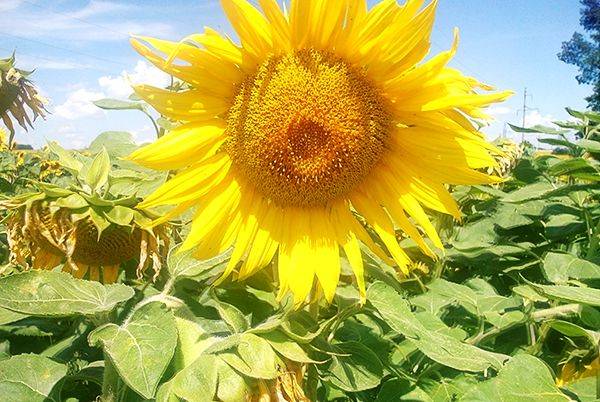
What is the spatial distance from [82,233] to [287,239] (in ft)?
1.62

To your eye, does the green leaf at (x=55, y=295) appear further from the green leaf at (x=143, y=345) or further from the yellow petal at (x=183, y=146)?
the yellow petal at (x=183, y=146)

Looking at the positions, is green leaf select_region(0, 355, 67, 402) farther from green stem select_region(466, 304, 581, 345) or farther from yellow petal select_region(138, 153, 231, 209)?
green stem select_region(466, 304, 581, 345)

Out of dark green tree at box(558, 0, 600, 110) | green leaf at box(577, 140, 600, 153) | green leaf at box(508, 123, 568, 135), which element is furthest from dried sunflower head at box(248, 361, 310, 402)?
dark green tree at box(558, 0, 600, 110)

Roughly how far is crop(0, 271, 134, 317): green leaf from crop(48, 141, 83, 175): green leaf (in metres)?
0.49

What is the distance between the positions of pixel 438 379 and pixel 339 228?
1.23 feet

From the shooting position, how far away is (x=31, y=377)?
124 cm

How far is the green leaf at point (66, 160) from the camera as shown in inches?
63.1

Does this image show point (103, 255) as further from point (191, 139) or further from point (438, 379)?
point (438, 379)

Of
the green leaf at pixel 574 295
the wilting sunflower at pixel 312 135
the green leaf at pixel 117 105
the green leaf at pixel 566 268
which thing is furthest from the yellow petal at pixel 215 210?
the green leaf at pixel 566 268

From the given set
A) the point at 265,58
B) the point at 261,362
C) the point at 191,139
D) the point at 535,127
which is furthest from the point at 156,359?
the point at 535,127

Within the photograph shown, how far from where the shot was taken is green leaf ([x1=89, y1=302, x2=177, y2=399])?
93 centimetres

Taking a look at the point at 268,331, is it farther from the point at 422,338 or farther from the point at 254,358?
the point at 422,338

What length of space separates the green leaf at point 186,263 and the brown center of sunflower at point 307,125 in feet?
0.65

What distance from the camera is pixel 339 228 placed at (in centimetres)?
140
